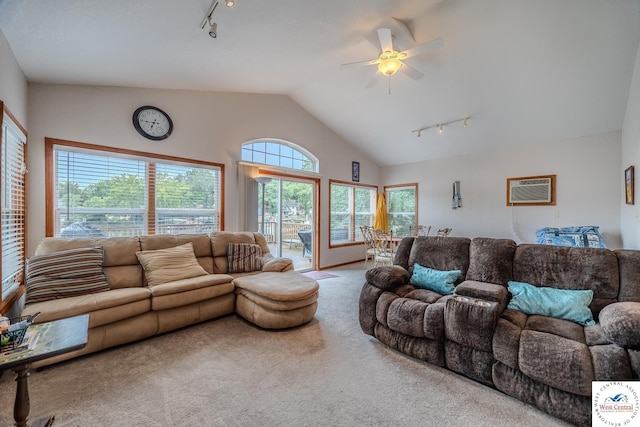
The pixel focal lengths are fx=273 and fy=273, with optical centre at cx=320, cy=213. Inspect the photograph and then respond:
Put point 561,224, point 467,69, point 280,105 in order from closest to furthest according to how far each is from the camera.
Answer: point 467,69 < point 561,224 < point 280,105

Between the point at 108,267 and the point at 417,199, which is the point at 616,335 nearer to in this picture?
the point at 108,267

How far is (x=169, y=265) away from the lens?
10.1 ft

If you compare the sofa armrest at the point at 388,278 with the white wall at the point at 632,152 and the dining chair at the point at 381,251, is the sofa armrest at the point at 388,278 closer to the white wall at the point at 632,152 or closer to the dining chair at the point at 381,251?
the dining chair at the point at 381,251

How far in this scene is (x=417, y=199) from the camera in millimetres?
6422

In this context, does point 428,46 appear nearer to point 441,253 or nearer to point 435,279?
point 441,253

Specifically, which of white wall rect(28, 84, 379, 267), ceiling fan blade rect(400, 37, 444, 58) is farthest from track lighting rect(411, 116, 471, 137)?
ceiling fan blade rect(400, 37, 444, 58)

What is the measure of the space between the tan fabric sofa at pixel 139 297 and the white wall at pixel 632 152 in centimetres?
405

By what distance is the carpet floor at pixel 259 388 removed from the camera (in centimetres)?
164

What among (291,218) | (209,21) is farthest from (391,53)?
(291,218)

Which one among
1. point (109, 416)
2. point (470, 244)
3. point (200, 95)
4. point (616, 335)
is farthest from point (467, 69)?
point (109, 416)

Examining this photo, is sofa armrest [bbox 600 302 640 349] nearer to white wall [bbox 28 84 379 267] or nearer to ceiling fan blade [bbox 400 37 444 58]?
ceiling fan blade [bbox 400 37 444 58]

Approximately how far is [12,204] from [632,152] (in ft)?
21.7

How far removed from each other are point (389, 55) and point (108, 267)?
3787 millimetres

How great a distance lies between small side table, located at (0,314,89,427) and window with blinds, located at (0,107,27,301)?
4.36ft
